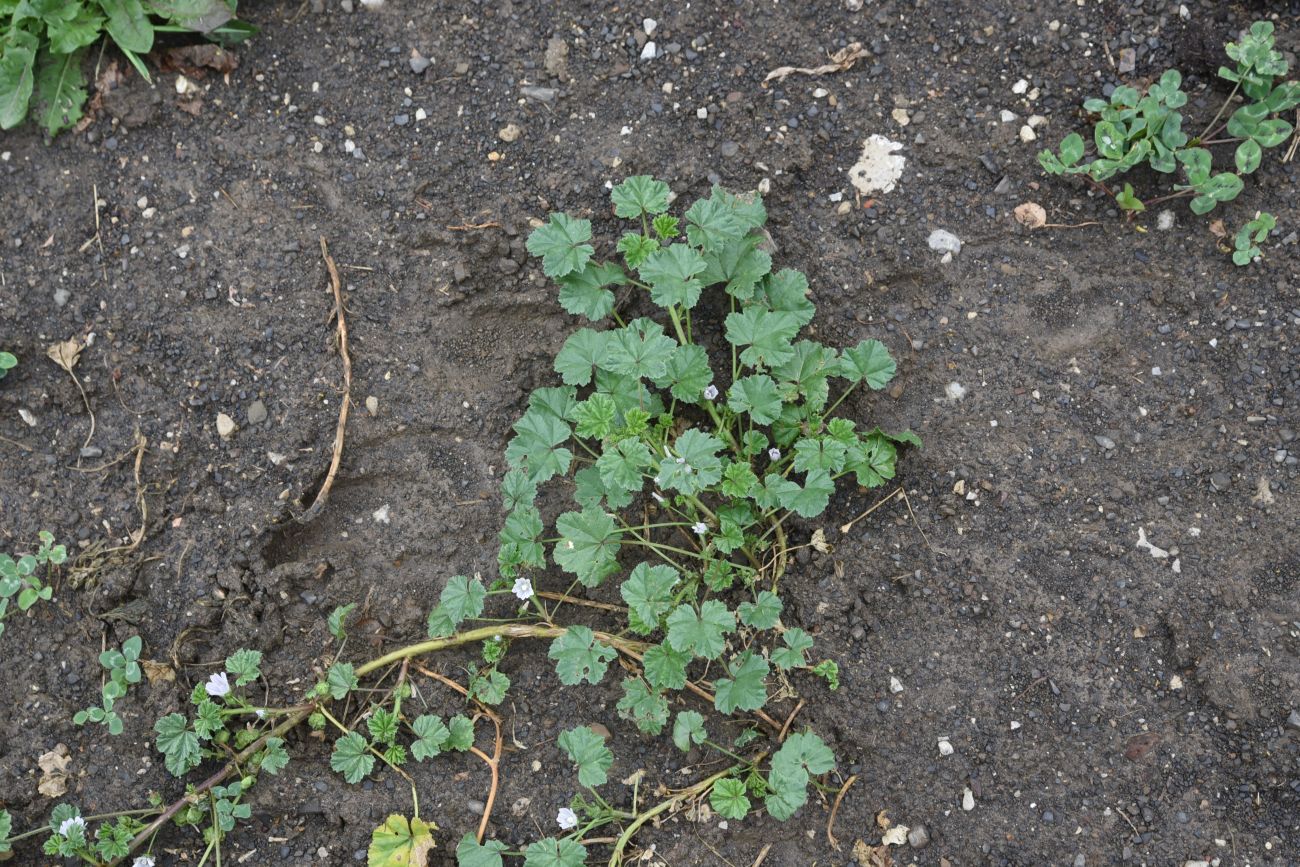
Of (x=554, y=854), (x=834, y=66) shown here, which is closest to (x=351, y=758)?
(x=554, y=854)

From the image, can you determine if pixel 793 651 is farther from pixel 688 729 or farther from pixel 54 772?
pixel 54 772

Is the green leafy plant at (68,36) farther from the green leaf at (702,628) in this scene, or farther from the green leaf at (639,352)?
the green leaf at (702,628)

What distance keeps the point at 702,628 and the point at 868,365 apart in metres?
0.89

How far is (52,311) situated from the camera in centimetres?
336

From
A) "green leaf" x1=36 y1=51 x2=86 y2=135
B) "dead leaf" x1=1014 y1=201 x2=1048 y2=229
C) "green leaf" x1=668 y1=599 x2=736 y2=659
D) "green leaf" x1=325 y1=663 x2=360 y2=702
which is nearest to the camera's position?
"green leaf" x1=668 y1=599 x2=736 y2=659

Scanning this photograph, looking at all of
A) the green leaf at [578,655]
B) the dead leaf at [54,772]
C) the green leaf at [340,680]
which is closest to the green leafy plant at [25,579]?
the dead leaf at [54,772]

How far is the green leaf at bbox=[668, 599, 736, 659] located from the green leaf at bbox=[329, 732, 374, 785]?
0.93 meters

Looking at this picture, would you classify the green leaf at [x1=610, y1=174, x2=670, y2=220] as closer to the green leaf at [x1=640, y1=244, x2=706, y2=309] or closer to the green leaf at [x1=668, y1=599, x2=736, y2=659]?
the green leaf at [x1=640, y1=244, x2=706, y2=309]

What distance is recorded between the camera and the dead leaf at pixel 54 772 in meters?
3.03

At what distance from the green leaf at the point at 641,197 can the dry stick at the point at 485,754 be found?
145cm

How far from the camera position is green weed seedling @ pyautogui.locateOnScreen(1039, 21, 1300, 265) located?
3031 millimetres

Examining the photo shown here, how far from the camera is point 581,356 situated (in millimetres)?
3004

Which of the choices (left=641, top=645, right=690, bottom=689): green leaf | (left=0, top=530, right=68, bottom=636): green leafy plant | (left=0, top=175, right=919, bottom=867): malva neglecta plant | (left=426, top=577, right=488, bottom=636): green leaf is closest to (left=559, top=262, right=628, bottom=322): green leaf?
(left=0, top=175, right=919, bottom=867): malva neglecta plant

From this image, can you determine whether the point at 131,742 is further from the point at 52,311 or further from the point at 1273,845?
the point at 1273,845
